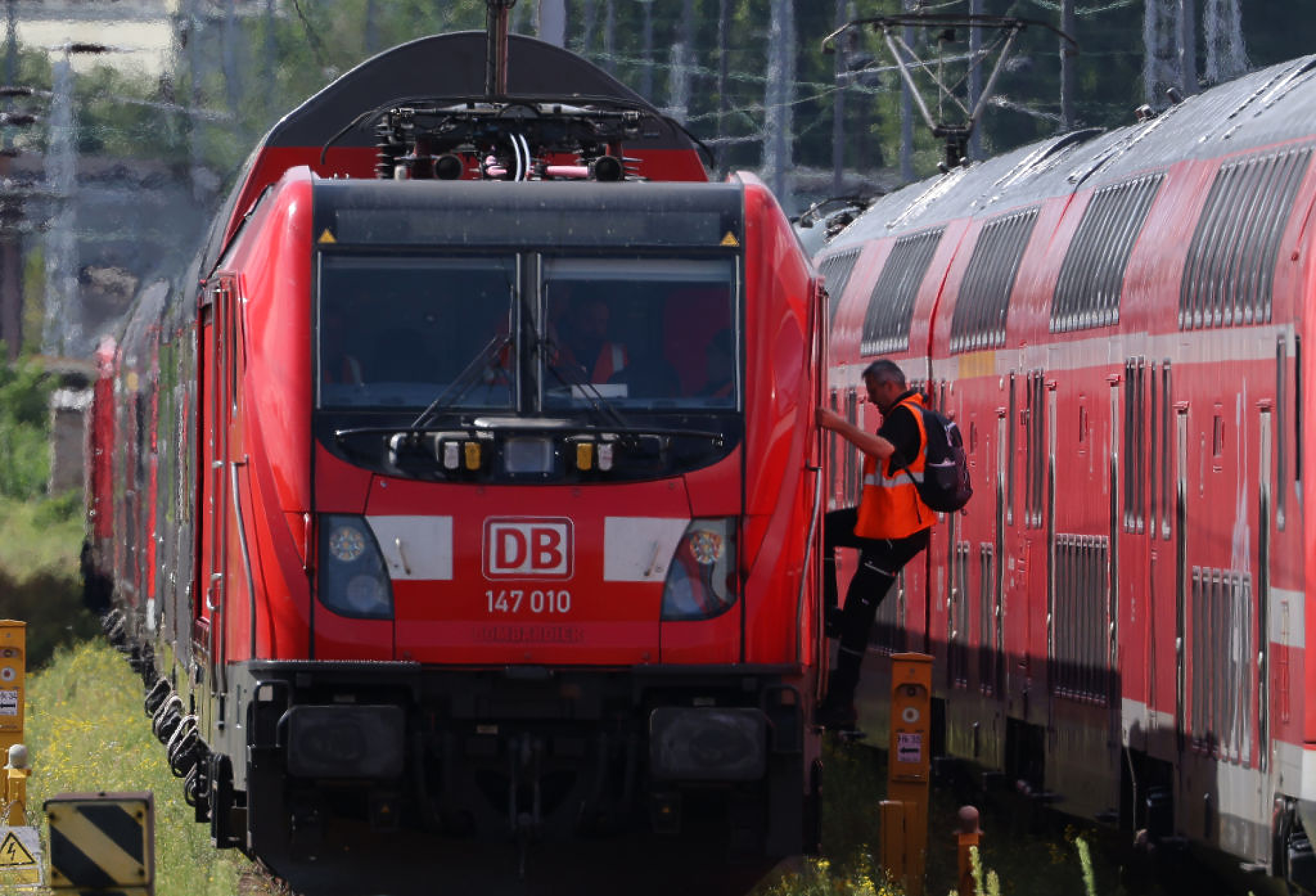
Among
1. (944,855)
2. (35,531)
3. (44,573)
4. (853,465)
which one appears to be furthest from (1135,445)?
(35,531)

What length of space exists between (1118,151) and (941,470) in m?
2.43

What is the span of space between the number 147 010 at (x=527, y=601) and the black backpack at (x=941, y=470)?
267cm

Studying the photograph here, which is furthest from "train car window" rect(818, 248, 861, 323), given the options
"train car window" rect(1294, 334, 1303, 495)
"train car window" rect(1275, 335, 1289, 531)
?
"train car window" rect(1294, 334, 1303, 495)

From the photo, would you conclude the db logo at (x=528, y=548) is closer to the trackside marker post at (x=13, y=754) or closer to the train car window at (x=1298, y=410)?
the trackside marker post at (x=13, y=754)

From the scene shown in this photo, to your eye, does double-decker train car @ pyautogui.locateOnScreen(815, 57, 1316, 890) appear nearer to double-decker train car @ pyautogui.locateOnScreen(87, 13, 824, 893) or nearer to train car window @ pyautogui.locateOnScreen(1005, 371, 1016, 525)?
train car window @ pyautogui.locateOnScreen(1005, 371, 1016, 525)

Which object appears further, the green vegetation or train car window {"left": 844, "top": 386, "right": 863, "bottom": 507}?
the green vegetation

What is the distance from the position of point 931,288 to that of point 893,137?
1767 inches

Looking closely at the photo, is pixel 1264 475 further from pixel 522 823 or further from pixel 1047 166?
pixel 1047 166

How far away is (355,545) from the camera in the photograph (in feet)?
34.4

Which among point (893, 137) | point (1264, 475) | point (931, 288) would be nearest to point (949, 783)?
point (931, 288)

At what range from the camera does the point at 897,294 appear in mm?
17500

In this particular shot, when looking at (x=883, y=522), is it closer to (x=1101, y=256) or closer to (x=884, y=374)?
(x=884, y=374)

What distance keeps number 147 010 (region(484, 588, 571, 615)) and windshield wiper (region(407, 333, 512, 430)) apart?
0.70m

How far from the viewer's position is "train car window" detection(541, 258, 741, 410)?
1068 cm
